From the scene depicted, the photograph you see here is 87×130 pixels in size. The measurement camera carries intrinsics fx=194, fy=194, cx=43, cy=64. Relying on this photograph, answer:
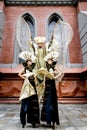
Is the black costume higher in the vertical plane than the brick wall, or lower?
lower

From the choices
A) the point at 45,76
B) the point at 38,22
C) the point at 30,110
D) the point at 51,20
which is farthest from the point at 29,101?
the point at 51,20

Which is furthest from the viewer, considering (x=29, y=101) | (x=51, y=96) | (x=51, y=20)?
(x=51, y=20)

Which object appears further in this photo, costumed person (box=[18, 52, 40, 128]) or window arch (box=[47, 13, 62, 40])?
window arch (box=[47, 13, 62, 40])

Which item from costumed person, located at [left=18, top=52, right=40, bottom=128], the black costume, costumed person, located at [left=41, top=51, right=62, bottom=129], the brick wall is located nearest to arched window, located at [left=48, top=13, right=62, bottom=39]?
the brick wall

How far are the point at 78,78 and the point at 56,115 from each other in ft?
14.5

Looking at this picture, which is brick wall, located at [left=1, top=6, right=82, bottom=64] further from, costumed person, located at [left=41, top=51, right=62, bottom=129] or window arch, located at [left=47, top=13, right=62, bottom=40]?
costumed person, located at [left=41, top=51, right=62, bottom=129]

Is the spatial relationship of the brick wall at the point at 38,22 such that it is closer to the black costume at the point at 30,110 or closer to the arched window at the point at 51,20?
the arched window at the point at 51,20

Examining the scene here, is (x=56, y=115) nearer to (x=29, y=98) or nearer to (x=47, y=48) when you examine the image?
(x=29, y=98)

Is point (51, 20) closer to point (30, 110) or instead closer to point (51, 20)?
point (51, 20)

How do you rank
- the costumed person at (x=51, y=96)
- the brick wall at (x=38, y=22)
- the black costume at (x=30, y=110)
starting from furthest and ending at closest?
1. the brick wall at (x=38, y=22)
2. the black costume at (x=30, y=110)
3. the costumed person at (x=51, y=96)

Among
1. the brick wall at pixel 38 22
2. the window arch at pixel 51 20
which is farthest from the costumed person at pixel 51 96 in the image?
the window arch at pixel 51 20

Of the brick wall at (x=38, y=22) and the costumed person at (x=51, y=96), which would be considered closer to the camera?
the costumed person at (x=51, y=96)

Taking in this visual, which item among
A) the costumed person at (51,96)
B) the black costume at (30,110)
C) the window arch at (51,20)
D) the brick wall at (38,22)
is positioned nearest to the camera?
the costumed person at (51,96)

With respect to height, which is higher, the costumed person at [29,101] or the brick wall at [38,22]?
the brick wall at [38,22]
